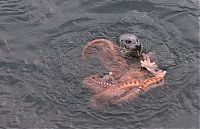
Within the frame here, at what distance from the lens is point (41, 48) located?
10.5 metres

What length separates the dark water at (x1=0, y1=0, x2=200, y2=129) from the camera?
8812 millimetres

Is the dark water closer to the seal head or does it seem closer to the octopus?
the octopus

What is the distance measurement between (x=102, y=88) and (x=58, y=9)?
3609mm

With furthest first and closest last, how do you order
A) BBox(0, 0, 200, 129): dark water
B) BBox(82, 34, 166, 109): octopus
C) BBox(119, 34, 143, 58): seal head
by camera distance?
BBox(119, 34, 143, 58): seal head
BBox(82, 34, 166, 109): octopus
BBox(0, 0, 200, 129): dark water

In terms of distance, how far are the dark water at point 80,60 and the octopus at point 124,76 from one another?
160 mm

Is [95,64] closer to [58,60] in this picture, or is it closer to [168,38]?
[58,60]

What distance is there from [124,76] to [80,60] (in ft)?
4.02

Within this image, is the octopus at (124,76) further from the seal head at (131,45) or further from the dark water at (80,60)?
the dark water at (80,60)

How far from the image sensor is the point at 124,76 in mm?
9398

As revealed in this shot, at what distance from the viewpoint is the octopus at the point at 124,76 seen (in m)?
9.02

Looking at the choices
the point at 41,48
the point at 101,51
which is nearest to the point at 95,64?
the point at 101,51

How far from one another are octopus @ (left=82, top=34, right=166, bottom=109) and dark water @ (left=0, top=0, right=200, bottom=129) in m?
0.16

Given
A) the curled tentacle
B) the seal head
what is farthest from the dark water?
the seal head

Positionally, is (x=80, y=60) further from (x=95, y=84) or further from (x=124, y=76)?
(x=124, y=76)
